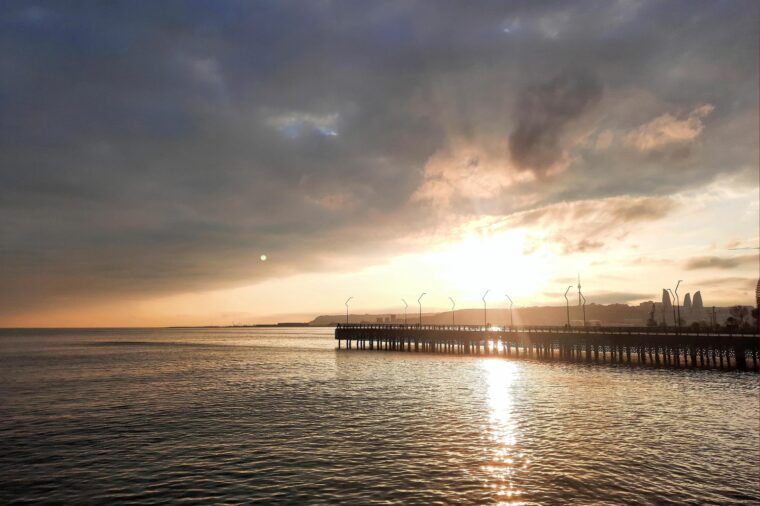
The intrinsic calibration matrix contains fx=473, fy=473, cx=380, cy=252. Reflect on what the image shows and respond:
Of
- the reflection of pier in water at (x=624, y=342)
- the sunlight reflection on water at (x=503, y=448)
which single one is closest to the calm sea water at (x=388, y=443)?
the sunlight reflection on water at (x=503, y=448)

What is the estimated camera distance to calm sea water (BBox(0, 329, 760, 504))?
17562mm

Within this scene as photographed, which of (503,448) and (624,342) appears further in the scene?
(624,342)

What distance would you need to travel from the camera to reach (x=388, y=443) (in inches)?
942

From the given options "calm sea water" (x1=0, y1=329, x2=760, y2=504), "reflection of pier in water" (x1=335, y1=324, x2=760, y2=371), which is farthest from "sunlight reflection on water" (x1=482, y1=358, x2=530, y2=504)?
"reflection of pier in water" (x1=335, y1=324, x2=760, y2=371)

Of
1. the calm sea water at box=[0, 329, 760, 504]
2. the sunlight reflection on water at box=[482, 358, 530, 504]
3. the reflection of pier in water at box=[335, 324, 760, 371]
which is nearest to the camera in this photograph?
the calm sea water at box=[0, 329, 760, 504]

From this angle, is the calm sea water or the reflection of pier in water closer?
the calm sea water

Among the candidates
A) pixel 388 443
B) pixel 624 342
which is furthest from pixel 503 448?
pixel 624 342

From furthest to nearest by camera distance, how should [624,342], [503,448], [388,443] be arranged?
1. [624,342]
2. [388,443]
3. [503,448]

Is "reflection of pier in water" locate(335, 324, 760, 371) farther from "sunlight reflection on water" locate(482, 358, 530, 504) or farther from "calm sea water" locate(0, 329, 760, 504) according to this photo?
"sunlight reflection on water" locate(482, 358, 530, 504)

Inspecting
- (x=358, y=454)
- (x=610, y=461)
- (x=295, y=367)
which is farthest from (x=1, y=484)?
(x=295, y=367)

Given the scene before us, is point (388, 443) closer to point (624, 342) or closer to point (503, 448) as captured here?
point (503, 448)

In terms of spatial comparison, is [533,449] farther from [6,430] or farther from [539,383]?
[6,430]

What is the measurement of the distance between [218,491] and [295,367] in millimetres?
51100

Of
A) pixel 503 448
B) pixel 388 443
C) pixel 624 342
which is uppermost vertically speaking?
pixel 624 342
